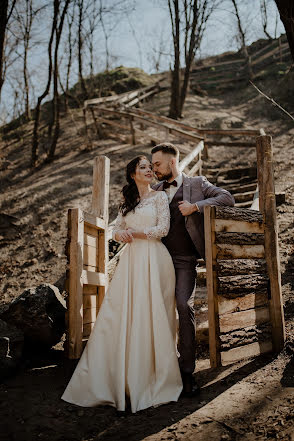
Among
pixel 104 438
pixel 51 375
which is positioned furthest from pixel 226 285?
pixel 51 375

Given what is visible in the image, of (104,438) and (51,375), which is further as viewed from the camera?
(51,375)

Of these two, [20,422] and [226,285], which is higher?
[226,285]

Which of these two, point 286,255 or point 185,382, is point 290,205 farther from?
point 185,382

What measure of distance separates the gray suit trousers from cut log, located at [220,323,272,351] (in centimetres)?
29

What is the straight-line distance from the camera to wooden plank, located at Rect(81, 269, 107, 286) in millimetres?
4117

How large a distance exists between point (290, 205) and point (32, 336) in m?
5.16

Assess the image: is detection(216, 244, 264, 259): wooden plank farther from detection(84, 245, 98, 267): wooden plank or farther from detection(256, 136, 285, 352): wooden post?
detection(84, 245, 98, 267): wooden plank

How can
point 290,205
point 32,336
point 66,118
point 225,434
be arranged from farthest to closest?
point 66,118
point 290,205
point 32,336
point 225,434

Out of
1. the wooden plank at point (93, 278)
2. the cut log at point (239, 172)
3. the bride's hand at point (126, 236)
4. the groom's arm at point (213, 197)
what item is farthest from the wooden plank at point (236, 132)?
the bride's hand at point (126, 236)

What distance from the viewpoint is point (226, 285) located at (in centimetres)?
356

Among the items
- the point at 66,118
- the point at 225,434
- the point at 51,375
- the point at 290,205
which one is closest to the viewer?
the point at 225,434

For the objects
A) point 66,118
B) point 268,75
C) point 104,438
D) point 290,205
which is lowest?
point 104,438

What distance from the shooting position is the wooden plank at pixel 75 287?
12.7 feet

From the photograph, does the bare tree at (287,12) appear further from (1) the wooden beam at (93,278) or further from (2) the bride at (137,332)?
(1) the wooden beam at (93,278)
